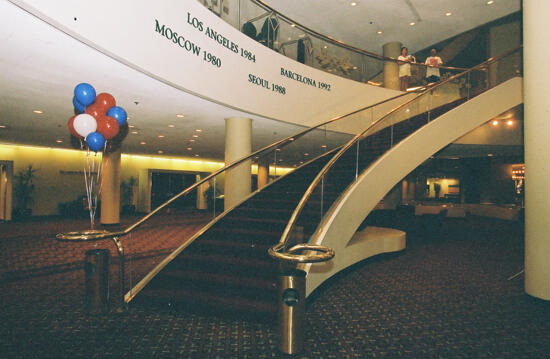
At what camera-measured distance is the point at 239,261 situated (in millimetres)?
4398

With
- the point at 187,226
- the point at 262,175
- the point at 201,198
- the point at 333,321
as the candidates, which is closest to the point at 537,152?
the point at 333,321

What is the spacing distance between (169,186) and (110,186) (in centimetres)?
772

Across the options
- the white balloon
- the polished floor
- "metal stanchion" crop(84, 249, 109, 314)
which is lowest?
the polished floor

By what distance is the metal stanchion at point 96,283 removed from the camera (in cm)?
372

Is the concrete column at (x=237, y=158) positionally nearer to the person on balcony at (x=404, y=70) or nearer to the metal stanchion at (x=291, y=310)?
the metal stanchion at (x=291, y=310)

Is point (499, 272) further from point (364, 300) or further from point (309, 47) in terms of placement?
point (309, 47)

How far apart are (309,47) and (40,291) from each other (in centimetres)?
905

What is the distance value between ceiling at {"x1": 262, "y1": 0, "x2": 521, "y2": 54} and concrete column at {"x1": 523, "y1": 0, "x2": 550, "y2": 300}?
6.47 m

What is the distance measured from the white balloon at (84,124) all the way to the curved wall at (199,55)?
881 millimetres

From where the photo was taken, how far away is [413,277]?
5461mm

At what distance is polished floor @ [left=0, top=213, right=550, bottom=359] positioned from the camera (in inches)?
117

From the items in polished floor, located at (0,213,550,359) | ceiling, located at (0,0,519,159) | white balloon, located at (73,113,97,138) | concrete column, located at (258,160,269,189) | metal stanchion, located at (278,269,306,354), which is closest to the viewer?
metal stanchion, located at (278,269,306,354)

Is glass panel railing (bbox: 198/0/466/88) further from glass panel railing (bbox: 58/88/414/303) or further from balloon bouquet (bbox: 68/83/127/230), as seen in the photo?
balloon bouquet (bbox: 68/83/127/230)

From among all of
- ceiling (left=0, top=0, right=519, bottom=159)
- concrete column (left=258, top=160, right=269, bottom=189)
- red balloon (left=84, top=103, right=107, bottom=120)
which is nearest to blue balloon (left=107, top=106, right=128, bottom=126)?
red balloon (left=84, top=103, right=107, bottom=120)
